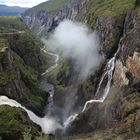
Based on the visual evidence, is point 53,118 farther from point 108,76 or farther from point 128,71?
point 128,71

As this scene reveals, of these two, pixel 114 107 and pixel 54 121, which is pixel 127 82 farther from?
pixel 54 121

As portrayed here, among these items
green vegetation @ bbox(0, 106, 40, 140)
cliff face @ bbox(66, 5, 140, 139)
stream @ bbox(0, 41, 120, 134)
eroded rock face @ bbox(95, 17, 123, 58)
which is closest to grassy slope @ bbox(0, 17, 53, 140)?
green vegetation @ bbox(0, 106, 40, 140)

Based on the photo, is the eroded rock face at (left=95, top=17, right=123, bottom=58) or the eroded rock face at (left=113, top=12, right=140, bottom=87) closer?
the eroded rock face at (left=113, top=12, right=140, bottom=87)

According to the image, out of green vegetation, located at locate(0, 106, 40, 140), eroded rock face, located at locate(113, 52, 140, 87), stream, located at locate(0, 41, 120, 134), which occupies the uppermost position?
eroded rock face, located at locate(113, 52, 140, 87)

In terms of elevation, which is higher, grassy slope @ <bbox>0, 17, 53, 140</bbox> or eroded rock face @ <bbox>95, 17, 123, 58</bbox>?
eroded rock face @ <bbox>95, 17, 123, 58</bbox>

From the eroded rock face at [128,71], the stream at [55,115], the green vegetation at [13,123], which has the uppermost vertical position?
the eroded rock face at [128,71]

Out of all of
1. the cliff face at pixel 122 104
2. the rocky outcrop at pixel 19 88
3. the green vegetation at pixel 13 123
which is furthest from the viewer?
the rocky outcrop at pixel 19 88

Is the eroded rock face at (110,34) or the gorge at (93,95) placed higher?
the eroded rock face at (110,34)

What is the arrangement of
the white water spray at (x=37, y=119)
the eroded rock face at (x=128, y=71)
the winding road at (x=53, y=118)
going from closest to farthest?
the white water spray at (x=37, y=119)
the eroded rock face at (x=128, y=71)
the winding road at (x=53, y=118)

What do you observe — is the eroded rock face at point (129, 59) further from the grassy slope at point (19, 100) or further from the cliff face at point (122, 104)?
the grassy slope at point (19, 100)

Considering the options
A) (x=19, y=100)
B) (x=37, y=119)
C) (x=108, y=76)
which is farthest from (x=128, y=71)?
(x=19, y=100)

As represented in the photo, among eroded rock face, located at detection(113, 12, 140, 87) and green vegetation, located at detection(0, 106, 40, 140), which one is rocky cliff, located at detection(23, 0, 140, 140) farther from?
green vegetation, located at detection(0, 106, 40, 140)

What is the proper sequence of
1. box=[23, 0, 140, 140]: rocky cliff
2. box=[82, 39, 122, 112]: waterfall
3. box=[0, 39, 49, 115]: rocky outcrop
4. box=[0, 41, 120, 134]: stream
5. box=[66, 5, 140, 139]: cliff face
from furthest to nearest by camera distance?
box=[0, 39, 49, 115]: rocky outcrop, box=[82, 39, 122, 112]: waterfall, box=[0, 41, 120, 134]: stream, box=[23, 0, 140, 140]: rocky cliff, box=[66, 5, 140, 139]: cliff face

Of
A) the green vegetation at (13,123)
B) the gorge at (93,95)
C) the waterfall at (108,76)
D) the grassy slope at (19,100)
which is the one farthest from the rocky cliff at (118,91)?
the green vegetation at (13,123)
